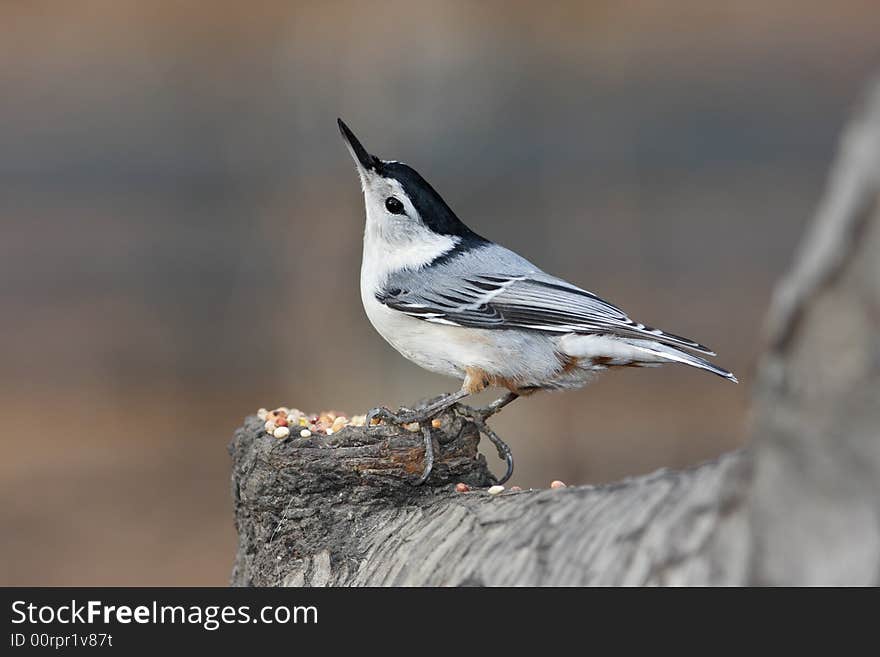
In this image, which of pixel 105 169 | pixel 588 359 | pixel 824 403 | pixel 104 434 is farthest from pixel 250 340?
pixel 824 403

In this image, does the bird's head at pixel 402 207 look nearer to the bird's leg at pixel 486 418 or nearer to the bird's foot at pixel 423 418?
the bird's leg at pixel 486 418

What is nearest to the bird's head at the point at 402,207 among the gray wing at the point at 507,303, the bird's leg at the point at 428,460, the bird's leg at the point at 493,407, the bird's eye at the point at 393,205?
the bird's eye at the point at 393,205

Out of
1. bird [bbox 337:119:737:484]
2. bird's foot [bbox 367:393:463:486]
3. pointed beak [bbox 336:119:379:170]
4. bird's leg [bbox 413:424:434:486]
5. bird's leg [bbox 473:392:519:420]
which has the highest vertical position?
pointed beak [bbox 336:119:379:170]

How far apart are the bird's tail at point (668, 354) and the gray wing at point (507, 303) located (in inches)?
0.7

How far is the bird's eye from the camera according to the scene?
301 cm

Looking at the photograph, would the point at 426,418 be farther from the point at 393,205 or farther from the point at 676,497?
the point at 393,205

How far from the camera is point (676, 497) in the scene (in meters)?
1.62

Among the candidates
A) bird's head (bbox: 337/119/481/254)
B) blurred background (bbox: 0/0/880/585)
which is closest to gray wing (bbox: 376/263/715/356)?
bird's head (bbox: 337/119/481/254)

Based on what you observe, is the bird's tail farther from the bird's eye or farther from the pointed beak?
the pointed beak

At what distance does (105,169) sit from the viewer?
635 centimetres

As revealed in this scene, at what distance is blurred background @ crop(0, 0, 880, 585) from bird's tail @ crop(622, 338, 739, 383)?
2.65m

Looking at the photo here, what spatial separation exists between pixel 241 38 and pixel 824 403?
6.13m

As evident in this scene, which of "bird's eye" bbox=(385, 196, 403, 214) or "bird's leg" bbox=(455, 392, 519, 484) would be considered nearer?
"bird's leg" bbox=(455, 392, 519, 484)

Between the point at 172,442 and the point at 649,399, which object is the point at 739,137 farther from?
the point at 172,442
